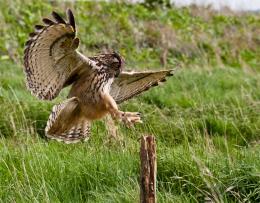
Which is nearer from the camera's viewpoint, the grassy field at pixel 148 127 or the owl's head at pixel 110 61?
the owl's head at pixel 110 61

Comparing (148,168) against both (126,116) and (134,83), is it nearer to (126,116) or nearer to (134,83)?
(126,116)

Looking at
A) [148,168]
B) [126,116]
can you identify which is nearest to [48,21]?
[126,116]

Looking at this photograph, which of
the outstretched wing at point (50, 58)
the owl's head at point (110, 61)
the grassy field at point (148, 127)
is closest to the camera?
the outstretched wing at point (50, 58)

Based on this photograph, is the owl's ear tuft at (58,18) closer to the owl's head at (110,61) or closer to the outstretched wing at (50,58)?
the outstretched wing at (50,58)

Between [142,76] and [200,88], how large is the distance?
5.39 metres

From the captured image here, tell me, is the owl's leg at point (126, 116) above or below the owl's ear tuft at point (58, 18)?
below

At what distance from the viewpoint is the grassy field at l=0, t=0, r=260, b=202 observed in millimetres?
4379

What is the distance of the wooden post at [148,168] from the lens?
3262 mm

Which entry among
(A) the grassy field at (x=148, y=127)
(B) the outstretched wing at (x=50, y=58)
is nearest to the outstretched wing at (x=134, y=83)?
(B) the outstretched wing at (x=50, y=58)

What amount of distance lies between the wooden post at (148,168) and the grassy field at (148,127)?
0.53 meters

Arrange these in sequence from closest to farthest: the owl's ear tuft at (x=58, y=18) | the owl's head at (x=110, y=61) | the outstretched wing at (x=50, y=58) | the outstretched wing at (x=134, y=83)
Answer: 1. the owl's ear tuft at (x=58, y=18)
2. the outstretched wing at (x=50, y=58)
3. the owl's head at (x=110, y=61)
4. the outstretched wing at (x=134, y=83)

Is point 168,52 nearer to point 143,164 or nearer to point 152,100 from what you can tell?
point 152,100

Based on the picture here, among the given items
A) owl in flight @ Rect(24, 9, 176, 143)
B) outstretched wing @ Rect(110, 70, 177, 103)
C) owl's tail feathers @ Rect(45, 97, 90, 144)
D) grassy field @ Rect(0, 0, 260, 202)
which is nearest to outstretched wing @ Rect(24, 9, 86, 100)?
owl in flight @ Rect(24, 9, 176, 143)

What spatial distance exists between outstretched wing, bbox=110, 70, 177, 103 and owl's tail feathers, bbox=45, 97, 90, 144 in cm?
28
